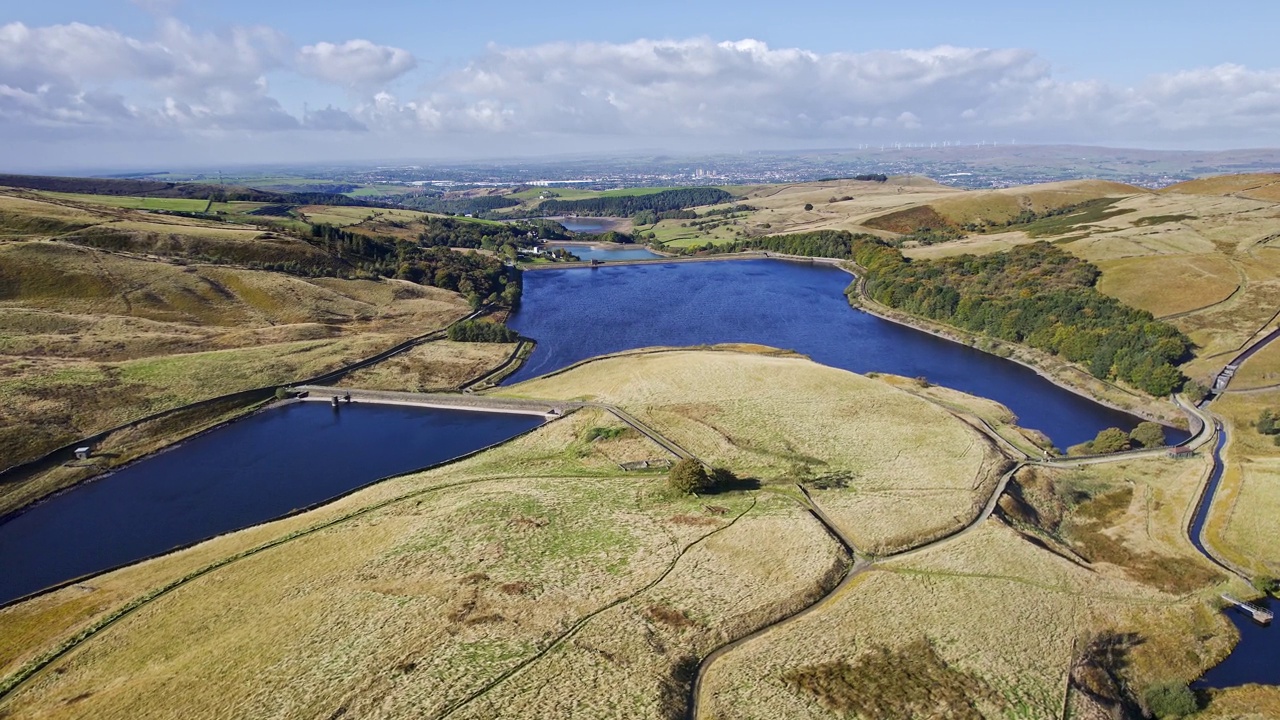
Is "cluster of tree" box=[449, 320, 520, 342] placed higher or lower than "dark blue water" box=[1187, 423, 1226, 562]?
higher

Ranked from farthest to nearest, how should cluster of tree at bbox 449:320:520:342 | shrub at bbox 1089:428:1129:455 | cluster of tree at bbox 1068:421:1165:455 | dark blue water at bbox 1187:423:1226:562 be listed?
cluster of tree at bbox 449:320:520:342
cluster of tree at bbox 1068:421:1165:455
shrub at bbox 1089:428:1129:455
dark blue water at bbox 1187:423:1226:562

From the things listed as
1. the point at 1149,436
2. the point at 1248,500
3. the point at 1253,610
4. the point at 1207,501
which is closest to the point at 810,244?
the point at 1149,436

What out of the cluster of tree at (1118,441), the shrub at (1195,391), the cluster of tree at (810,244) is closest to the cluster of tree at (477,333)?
the cluster of tree at (1118,441)

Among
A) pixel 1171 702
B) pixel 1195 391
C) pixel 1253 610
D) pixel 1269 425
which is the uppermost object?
pixel 1195 391

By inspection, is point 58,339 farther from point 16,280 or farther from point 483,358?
point 483,358

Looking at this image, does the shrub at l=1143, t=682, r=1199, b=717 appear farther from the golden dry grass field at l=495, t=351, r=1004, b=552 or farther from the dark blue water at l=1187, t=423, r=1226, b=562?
the dark blue water at l=1187, t=423, r=1226, b=562

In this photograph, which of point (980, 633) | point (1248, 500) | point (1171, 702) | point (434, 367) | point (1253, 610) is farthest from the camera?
point (434, 367)

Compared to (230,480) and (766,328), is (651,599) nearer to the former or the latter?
(230,480)

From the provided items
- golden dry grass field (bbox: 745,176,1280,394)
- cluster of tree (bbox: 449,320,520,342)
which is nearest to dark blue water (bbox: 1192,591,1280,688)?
golden dry grass field (bbox: 745,176,1280,394)

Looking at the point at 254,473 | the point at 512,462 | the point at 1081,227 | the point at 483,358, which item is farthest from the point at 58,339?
the point at 1081,227
